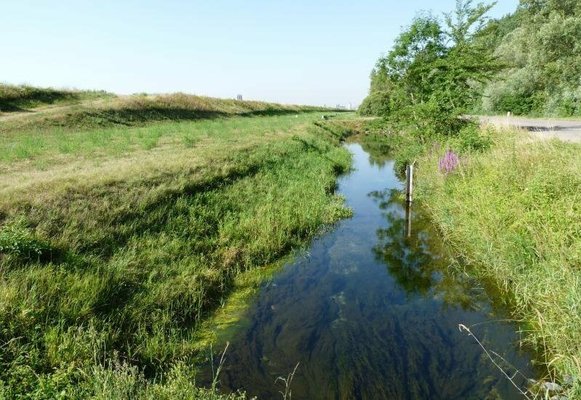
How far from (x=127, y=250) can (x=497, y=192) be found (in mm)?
9387

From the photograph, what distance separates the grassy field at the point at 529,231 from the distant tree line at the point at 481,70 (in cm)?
710

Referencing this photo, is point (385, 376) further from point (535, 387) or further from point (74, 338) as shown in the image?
point (74, 338)

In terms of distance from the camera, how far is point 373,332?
7.47 metres

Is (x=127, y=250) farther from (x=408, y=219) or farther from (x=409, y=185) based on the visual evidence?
(x=409, y=185)

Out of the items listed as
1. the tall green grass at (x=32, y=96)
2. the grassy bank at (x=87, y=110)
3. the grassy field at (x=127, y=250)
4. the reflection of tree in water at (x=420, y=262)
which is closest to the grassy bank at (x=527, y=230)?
the reflection of tree in water at (x=420, y=262)

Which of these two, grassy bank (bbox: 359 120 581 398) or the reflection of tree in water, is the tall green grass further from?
grassy bank (bbox: 359 120 581 398)

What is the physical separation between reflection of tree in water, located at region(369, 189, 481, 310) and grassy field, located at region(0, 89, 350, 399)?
90.6 inches

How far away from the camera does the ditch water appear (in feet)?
19.7

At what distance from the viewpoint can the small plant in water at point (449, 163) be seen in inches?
544

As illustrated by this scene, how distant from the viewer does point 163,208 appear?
10656 millimetres

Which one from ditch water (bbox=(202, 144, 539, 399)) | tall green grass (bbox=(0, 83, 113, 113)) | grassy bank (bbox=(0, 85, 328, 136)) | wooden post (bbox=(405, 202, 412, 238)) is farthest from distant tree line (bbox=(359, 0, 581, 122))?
tall green grass (bbox=(0, 83, 113, 113))

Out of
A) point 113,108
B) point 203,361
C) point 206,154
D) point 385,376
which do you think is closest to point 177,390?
point 203,361

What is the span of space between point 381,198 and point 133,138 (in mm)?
13844

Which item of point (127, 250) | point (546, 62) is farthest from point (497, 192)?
point (546, 62)
